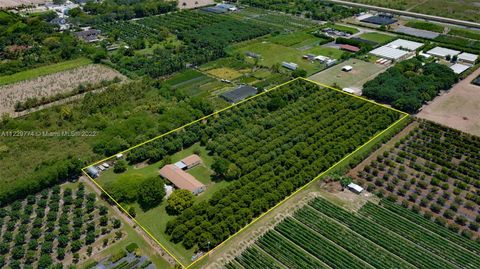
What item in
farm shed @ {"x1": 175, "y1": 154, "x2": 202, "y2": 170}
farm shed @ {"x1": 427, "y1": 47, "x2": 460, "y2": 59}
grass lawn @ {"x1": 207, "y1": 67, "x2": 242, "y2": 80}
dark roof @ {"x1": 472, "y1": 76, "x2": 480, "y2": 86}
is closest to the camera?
farm shed @ {"x1": 175, "y1": 154, "x2": 202, "y2": 170}

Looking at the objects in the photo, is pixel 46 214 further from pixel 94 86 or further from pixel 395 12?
pixel 395 12

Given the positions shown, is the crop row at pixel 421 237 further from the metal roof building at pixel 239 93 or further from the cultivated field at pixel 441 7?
the cultivated field at pixel 441 7

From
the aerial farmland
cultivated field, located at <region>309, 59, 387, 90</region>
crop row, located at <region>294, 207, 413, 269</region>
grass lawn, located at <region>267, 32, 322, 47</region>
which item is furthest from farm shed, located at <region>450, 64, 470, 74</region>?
crop row, located at <region>294, 207, 413, 269</region>

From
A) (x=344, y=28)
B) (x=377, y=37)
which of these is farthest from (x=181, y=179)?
(x=344, y=28)

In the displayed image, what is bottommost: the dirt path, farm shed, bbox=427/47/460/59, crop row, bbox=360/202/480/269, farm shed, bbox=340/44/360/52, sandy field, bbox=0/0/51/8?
the dirt path

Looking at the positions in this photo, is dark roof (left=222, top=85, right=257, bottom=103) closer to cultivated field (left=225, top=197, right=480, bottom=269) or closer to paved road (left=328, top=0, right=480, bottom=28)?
cultivated field (left=225, top=197, right=480, bottom=269)

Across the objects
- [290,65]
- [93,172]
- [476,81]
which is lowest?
[93,172]

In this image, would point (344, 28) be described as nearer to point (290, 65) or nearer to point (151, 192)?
point (290, 65)
